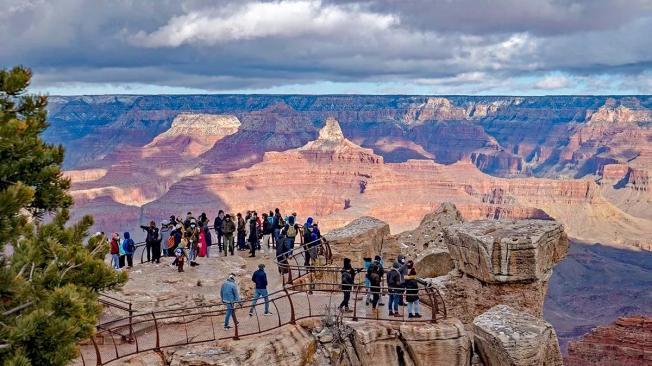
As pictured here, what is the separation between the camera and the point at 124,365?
15.6m

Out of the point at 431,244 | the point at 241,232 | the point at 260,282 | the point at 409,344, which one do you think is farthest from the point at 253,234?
the point at 409,344

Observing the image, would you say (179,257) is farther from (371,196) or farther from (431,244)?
(371,196)

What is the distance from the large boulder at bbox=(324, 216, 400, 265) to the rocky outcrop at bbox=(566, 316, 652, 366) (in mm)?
16253

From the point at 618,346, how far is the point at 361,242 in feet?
61.2

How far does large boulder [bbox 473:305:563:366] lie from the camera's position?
16734 millimetres

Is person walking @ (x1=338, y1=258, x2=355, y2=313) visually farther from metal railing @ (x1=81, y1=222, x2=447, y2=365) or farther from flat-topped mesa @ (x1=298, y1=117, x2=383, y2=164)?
flat-topped mesa @ (x1=298, y1=117, x2=383, y2=164)

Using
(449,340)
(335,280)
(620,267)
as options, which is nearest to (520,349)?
(449,340)

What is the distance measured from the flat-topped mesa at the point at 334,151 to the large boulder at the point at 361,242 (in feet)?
353

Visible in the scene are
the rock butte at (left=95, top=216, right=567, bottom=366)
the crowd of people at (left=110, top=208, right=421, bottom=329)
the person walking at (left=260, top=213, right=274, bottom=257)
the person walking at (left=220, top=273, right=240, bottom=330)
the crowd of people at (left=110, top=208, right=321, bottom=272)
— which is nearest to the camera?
the rock butte at (left=95, top=216, right=567, bottom=366)

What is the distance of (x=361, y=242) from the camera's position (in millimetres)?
25844

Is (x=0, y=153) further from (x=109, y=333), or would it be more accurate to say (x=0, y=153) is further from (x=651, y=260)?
(x=651, y=260)

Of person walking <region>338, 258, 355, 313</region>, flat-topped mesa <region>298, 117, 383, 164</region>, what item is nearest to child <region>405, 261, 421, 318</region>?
person walking <region>338, 258, 355, 313</region>

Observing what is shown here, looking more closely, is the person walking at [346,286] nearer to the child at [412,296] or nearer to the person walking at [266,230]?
the child at [412,296]

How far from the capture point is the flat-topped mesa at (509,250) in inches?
798
